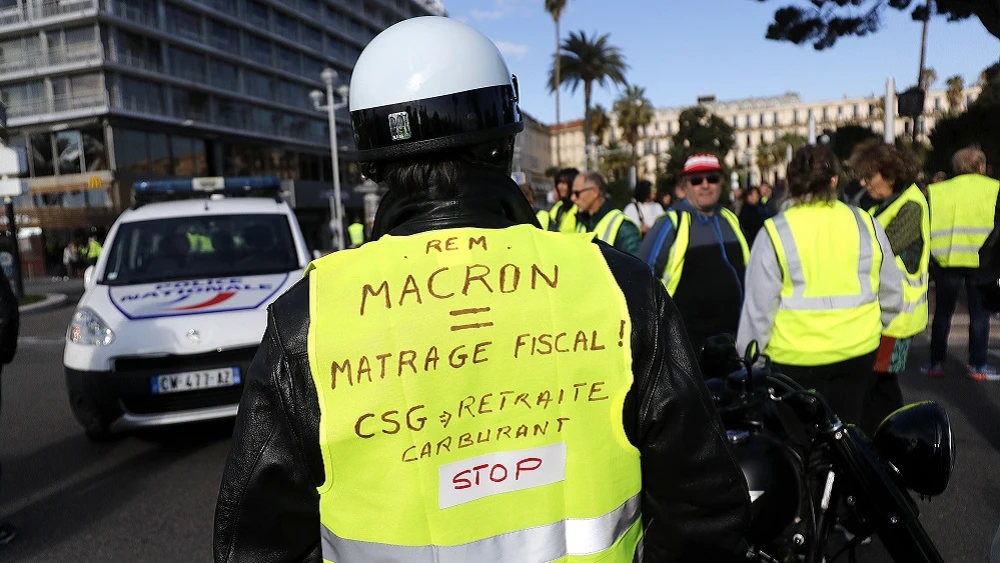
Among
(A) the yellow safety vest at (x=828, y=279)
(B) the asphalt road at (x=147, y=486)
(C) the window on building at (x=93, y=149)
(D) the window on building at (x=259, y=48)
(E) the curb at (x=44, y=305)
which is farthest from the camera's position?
(D) the window on building at (x=259, y=48)

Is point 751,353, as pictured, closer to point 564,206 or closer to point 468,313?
point 468,313

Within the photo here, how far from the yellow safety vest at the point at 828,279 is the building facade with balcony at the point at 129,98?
4251 cm

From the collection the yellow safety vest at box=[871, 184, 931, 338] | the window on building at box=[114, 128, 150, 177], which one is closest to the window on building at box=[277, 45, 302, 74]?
the window on building at box=[114, 128, 150, 177]

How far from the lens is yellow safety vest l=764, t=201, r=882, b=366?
316 centimetres

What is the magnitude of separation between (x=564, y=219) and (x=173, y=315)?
3.61m

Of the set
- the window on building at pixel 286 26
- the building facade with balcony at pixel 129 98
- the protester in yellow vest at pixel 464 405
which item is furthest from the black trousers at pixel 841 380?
the window on building at pixel 286 26

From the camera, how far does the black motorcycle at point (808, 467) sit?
6.61 feet

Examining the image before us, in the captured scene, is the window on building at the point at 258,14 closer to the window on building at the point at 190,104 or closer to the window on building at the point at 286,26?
the window on building at the point at 286,26

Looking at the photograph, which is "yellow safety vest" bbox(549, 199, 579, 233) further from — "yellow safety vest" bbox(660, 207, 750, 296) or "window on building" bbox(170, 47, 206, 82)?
"window on building" bbox(170, 47, 206, 82)

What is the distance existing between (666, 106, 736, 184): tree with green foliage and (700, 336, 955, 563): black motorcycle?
191 feet

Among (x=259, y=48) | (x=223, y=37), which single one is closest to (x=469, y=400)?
(x=223, y=37)

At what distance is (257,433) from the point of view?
1220mm

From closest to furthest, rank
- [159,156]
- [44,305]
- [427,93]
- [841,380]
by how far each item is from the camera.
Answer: [427,93] < [841,380] < [44,305] < [159,156]

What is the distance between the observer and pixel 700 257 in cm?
431
